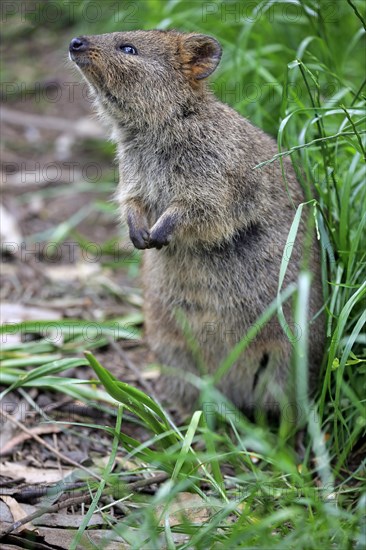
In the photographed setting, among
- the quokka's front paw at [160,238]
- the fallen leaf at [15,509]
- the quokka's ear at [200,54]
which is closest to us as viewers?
the fallen leaf at [15,509]

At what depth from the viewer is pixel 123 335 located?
6652mm

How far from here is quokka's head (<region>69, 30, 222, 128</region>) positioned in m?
5.39

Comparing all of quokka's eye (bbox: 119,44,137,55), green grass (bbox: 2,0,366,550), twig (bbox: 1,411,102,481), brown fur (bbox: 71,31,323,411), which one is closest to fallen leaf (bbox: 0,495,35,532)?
green grass (bbox: 2,0,366,550)

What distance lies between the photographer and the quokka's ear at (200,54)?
550 cm

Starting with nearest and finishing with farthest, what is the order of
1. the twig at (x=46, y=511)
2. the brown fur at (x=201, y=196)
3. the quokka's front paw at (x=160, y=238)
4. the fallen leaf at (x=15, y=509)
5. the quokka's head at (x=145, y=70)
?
the twig at (x=46, y=511) < the fallen leaf at (x=15, y=509) < the quokka's front paw at (x=160, y=238) < the brown fur at (x=201, y=196) < the quokka's head at (x=145, y=70)

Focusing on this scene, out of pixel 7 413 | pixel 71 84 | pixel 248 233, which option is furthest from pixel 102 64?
pixel 71 84

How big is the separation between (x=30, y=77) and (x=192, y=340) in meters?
6.78

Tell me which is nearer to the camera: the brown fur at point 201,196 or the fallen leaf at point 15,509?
the fallen leaf at point 15,509

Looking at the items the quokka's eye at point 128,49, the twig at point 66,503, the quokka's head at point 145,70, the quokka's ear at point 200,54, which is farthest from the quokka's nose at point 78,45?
the twig at point 66,503

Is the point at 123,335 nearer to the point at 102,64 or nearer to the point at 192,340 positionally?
the point at 192,340

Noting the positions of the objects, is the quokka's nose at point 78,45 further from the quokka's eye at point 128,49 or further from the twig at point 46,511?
the twig at point 46,511

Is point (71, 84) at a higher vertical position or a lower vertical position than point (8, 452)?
higher

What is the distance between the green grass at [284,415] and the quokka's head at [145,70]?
2.09ft

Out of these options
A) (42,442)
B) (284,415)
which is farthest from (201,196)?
(42,442)
